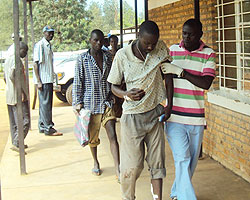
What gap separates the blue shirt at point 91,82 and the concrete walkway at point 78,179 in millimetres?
995

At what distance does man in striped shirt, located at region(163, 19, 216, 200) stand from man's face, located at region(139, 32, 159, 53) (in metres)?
0.45

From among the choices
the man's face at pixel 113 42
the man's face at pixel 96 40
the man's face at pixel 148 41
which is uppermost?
the man's face at pixel 113 42

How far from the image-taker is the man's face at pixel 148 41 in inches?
159

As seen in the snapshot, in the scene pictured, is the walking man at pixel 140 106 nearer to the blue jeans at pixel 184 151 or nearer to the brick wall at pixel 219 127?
the blue jeans at pixel 184 151

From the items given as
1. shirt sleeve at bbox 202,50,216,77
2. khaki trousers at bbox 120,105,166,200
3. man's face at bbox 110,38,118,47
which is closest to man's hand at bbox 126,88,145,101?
khaki trousers at bbox 120,105,166,200

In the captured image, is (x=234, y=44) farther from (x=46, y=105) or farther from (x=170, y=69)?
(x=46, y=105)

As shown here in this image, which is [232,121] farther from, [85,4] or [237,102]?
[85,4]

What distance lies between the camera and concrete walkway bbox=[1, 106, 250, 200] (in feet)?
17.4

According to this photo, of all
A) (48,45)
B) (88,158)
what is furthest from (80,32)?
(88,158)

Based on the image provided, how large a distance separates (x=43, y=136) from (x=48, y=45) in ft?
5.89

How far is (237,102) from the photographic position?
18.2ft

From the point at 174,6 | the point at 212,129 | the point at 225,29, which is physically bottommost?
the point at 212,129

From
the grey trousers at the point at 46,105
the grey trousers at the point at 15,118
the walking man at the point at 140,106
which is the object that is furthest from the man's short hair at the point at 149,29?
the grey trousers at the point at 46,105

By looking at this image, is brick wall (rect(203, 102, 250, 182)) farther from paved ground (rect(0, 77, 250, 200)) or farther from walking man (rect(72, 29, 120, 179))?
walking man (rect(72, 29, 120, 179))
